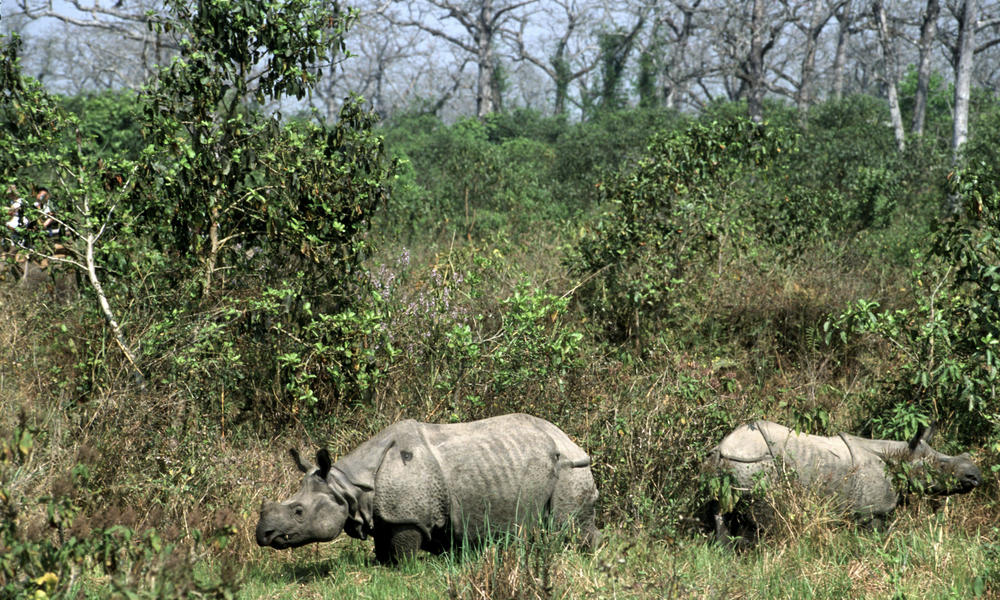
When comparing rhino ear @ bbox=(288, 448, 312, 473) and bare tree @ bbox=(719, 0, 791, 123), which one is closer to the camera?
rhino ear @ bbox=(288, 448, 312, 473)

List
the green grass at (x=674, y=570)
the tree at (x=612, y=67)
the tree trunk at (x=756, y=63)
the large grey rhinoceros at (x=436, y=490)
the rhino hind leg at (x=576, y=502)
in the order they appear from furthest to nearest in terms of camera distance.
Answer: the tree at (x=612, y=67) < the tree trunk at (x=756, y=63) < the rhino hind leg at (x=576, y=502) < the large grey rhinoceros at (x=436, y=490) < the green grass at (x=674, y=570)

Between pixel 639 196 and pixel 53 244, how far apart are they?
5.59 meters

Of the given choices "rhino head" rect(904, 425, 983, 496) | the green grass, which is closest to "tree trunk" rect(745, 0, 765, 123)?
"rhino head" rect(904, 425, 983, 496)

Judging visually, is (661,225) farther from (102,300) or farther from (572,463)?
(102,300)

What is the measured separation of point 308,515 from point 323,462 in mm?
300

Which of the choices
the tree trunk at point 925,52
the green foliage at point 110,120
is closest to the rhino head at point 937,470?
the tree trunk at point 925,52

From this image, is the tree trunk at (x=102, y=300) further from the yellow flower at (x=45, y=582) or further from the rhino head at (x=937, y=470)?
the rhino head at (x=937, y=470)

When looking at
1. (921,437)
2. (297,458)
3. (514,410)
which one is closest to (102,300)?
(297,458)

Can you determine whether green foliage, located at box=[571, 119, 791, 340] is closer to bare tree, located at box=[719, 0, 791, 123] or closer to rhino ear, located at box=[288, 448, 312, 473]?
rhino ear, located at box=[288, 448, 312, 473]

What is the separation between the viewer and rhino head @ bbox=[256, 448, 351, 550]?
521 centimetres

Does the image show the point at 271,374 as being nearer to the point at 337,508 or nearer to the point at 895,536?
the point at 337,508

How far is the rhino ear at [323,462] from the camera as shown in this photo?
17.3 feet

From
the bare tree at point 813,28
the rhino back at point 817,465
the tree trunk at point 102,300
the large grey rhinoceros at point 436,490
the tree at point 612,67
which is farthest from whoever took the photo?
the tree at point 612,67

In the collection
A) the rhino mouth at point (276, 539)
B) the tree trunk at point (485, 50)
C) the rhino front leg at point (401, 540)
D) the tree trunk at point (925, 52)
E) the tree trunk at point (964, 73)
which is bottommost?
the rhino front leg at point (401, 540)
